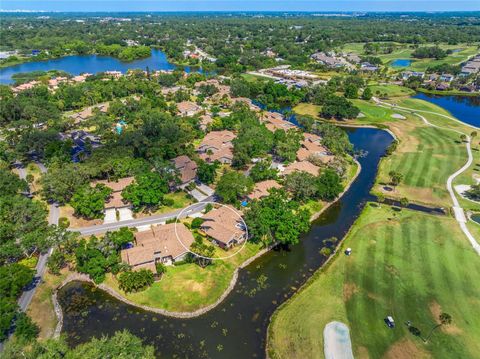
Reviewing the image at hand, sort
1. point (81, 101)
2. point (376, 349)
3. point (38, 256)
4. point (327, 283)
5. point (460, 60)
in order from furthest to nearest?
point (460, 60), point (81, 101), point (38, 256), point (327, 283), point (376, 349)

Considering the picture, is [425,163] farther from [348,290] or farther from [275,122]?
[348,290]

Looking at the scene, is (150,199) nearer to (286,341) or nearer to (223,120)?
(286,341)

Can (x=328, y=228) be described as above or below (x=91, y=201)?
below

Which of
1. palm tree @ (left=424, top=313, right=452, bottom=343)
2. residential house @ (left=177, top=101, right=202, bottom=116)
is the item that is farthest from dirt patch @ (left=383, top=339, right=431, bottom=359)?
residential house @ (left=177, top=101, right=202, bottom=116)

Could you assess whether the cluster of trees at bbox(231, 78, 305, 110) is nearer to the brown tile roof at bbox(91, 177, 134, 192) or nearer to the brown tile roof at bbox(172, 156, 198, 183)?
the brown tile roof at bbox(172, 156, 198, 183)

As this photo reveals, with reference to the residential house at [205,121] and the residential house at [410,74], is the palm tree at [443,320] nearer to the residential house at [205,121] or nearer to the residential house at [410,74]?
the residential house at [205,121]

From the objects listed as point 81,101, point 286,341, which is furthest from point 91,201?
point 81,101

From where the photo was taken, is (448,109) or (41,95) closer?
(41,95)

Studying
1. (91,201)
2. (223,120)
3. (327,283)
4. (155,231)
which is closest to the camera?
(327,283)
